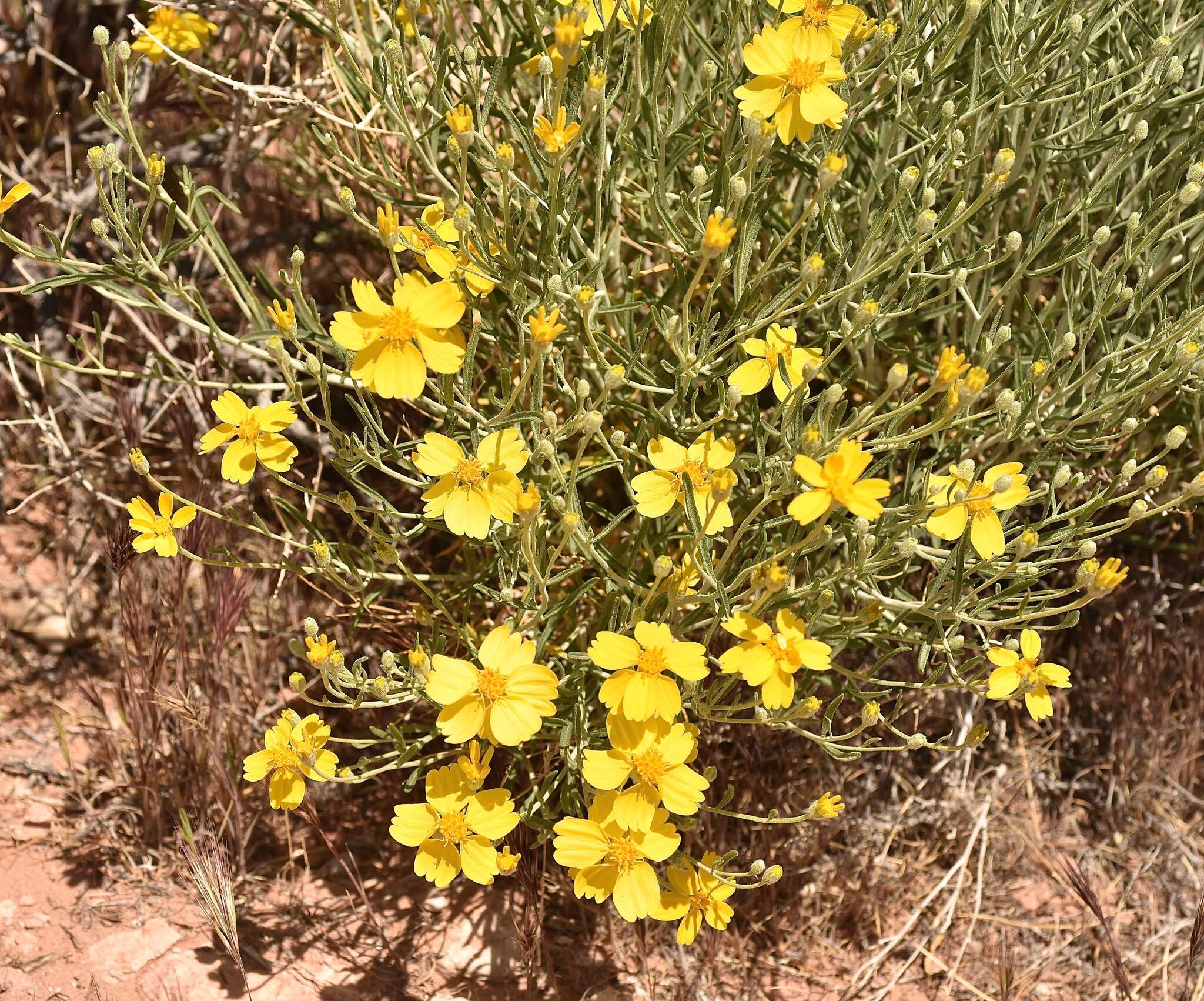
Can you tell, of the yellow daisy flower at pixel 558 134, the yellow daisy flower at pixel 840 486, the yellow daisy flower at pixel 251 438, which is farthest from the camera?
the yellow daisy flower at pixel 251 438

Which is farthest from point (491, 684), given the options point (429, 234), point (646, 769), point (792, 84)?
point (792, 84)

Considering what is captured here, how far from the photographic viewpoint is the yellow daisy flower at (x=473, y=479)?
175 centimetres

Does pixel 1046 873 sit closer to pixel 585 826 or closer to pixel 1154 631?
pixel 1154 631

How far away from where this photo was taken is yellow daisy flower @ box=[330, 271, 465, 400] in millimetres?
1696

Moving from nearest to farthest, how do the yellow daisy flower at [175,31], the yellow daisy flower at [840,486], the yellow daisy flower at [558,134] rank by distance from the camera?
the yellow daisy flower at [840,486] → the yellow daisy flower at [558,134] → the yellow daisy flower at [175,31]

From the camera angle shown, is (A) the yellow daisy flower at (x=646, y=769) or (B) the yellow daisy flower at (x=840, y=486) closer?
(B) the yellow daisy flower at (x=840, y=486)

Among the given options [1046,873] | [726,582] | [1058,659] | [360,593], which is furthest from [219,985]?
[1058,659]

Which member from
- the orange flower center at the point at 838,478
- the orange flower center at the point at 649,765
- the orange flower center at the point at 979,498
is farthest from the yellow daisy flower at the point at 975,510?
the orange flower center at the point at 649,765

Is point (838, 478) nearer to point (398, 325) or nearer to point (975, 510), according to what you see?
point (975, 510)

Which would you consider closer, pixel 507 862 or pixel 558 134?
pixel 558 134

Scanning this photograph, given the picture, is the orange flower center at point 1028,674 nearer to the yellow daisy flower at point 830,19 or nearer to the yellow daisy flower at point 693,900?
the yellow daisy flower at point 693,900

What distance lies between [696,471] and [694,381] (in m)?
0.22

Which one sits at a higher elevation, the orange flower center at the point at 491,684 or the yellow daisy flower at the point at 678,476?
the yellow daisy flower at the point at 678,476

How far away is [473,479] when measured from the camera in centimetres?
176
